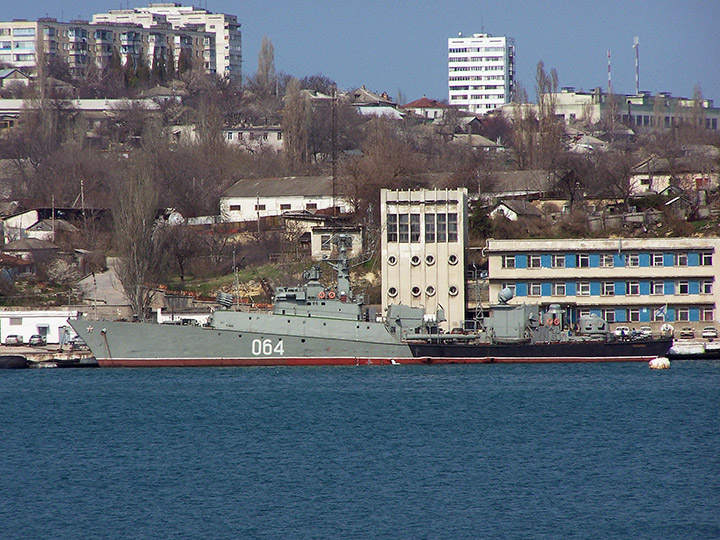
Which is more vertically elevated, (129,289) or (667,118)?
(667,118)

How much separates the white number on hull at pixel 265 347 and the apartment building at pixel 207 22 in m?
115

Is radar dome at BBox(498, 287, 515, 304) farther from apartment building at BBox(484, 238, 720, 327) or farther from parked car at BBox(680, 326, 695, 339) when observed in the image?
parked car at BBox(680, 326, 695, 339)

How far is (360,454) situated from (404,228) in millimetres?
28559

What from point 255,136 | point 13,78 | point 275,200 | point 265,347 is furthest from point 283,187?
point 13,78

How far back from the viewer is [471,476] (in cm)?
2798

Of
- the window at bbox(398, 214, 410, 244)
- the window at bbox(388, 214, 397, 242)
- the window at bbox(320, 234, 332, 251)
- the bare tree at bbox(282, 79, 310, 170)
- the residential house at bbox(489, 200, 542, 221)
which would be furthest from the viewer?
the bare tree at bbox(282, 79, 310, 170)

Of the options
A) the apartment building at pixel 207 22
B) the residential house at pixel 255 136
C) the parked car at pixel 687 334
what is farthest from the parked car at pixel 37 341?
the apartment building at pixel 207 22

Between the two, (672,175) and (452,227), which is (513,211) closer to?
(452,227)

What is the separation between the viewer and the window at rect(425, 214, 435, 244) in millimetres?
57562

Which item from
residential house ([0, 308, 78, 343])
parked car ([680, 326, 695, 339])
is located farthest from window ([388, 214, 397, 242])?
residential house ([0, 308, 78, 343])

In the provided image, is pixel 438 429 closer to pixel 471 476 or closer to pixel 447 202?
pixel 471 476

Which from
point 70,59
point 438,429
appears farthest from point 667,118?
point 438,429

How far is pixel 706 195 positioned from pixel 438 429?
40.2 metres

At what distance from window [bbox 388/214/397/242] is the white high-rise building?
130516mm
